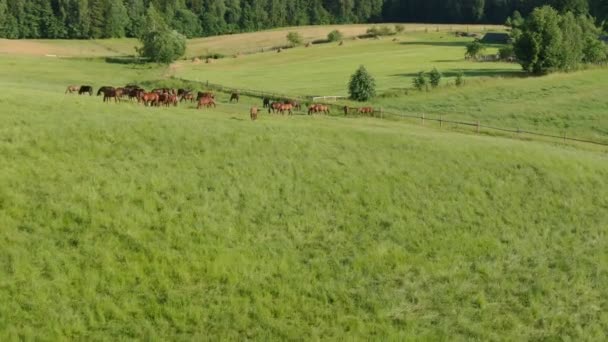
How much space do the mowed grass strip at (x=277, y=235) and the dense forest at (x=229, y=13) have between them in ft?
311

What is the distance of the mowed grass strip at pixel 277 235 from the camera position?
14703mm

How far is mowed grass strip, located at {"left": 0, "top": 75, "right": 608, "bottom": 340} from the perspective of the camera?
14703mm

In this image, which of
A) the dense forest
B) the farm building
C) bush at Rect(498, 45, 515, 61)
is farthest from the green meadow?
the farm building

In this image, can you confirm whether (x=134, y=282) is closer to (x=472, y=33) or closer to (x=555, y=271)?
(x=555, y=271)

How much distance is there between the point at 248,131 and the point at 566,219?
14121 mm

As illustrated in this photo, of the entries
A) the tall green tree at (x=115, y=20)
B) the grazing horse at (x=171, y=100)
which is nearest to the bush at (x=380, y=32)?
the tall green tree at (x=115, y=20)

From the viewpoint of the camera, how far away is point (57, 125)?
23078 millimetres

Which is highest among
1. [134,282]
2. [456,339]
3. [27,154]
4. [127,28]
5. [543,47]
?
[127,28]

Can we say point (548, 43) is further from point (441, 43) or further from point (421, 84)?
point (441, 43)

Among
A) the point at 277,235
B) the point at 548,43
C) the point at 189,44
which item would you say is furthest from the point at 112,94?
the point at 189,44

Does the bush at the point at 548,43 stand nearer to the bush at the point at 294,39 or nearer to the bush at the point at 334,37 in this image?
the bush at the point at 294,39

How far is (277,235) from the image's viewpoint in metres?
18.5

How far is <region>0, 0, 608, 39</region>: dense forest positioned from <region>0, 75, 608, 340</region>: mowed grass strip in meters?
94.8

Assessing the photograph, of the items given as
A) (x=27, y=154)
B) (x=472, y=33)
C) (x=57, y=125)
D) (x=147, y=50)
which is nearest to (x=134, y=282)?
(x=27, y=154)
